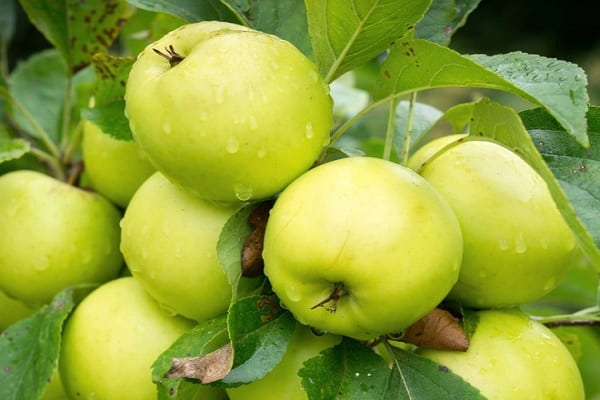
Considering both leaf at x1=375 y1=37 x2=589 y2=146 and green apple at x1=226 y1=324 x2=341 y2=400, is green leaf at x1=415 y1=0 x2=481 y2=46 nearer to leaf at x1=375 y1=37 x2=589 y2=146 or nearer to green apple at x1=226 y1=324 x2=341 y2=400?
leaf at x1=375 y1=37 x2=589 y2=146

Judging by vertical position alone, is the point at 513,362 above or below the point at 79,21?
below

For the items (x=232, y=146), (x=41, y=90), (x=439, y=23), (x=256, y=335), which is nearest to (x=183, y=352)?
(x=256, y=335)

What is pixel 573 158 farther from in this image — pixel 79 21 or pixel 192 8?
pixel 79 21

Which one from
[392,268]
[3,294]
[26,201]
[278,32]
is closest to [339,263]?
[392,268]

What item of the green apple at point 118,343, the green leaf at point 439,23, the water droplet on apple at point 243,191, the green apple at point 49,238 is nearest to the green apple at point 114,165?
the green apple at point 49,238

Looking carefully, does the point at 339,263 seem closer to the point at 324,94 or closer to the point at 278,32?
the point at 324,94
